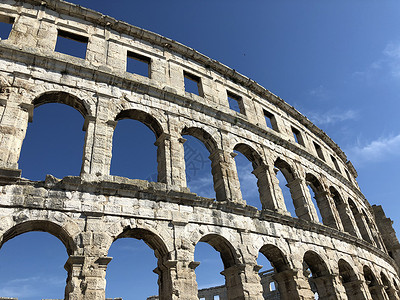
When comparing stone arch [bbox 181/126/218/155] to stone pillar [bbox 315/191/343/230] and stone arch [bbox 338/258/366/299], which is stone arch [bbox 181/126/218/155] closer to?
stone pillar [bbox 315/191/343/230]


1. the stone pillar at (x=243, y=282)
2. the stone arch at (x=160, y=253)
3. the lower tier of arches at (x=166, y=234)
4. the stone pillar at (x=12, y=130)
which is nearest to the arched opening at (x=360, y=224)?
the lower tier of arches at (x=166, y=234)

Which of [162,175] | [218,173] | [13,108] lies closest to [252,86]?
[218,173]

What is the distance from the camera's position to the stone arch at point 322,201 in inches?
555

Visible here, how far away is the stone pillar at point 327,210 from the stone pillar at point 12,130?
1302 centimetres

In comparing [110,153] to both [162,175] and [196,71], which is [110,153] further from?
[196,71]

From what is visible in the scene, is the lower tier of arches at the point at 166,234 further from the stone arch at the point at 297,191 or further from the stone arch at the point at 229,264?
the stone arch at the point at 297,191

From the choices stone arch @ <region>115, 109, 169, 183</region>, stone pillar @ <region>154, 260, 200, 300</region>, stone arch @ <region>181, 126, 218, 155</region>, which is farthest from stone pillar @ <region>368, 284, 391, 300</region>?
stone arch @ <region>115, 109, 169, 183</region>

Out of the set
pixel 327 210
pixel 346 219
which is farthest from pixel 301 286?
pixel 346 219

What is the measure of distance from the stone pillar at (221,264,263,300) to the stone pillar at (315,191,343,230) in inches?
269

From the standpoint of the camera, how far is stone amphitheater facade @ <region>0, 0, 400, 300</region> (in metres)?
7.16

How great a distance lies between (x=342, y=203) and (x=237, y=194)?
928 centimetres

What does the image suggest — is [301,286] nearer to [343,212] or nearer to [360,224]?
[343,212]

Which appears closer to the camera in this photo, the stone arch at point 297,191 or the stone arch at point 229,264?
the stone arch at point 229,264

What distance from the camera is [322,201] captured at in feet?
48.7
